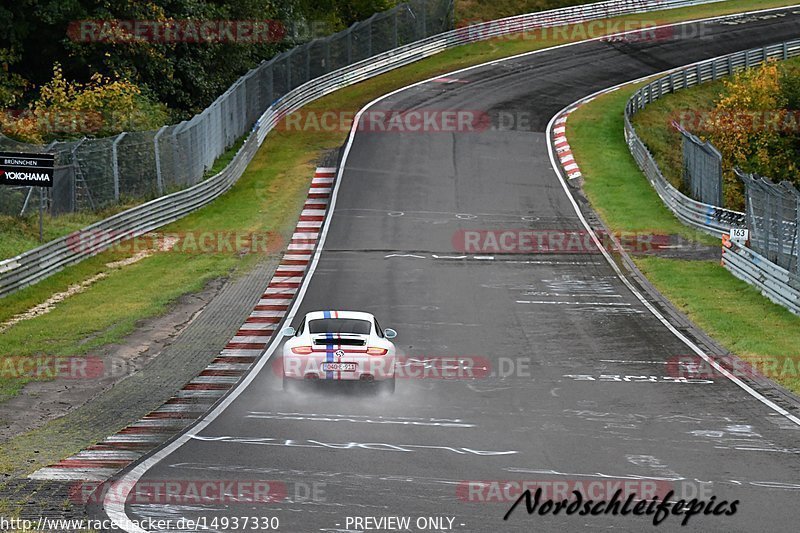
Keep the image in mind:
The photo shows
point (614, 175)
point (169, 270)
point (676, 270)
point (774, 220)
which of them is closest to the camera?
point (774, 220)

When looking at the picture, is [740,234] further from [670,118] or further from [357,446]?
[670,118]

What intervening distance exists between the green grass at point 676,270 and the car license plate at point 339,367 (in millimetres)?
7502

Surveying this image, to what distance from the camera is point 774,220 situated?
89.4 feet

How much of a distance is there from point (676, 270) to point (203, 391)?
1591 cm

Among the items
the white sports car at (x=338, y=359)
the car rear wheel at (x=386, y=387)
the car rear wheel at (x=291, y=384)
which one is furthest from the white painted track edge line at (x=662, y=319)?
the car rear wheel at (x=291, y=384)

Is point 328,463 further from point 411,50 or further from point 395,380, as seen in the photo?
point 411,50

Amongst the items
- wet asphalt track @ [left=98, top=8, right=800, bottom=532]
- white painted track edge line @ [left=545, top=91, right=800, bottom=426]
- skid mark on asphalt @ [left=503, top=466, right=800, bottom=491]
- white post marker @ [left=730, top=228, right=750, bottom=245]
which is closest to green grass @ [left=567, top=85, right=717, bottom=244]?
white painted track edge line @ [left=545, top=91, right=800, bottom=426]

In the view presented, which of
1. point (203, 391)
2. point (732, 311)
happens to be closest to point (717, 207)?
point (732, 311)

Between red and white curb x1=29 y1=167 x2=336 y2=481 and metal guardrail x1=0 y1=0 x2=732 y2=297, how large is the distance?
4.92 meters

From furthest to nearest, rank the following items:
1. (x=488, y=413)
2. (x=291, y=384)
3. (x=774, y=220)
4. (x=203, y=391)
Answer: (x=774, y=220) < (x=203, y=391) < (x=291, y=384) < (x=488, y=413)

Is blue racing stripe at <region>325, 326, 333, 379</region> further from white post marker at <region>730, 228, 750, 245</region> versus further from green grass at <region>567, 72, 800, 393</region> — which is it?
white post marker at <region>730, 228, 750, 245</region>

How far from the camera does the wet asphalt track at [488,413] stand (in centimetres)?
1230

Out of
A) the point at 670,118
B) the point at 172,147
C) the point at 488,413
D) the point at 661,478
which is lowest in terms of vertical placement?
the point at 661,478

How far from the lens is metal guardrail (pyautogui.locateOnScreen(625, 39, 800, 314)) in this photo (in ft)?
88.1
